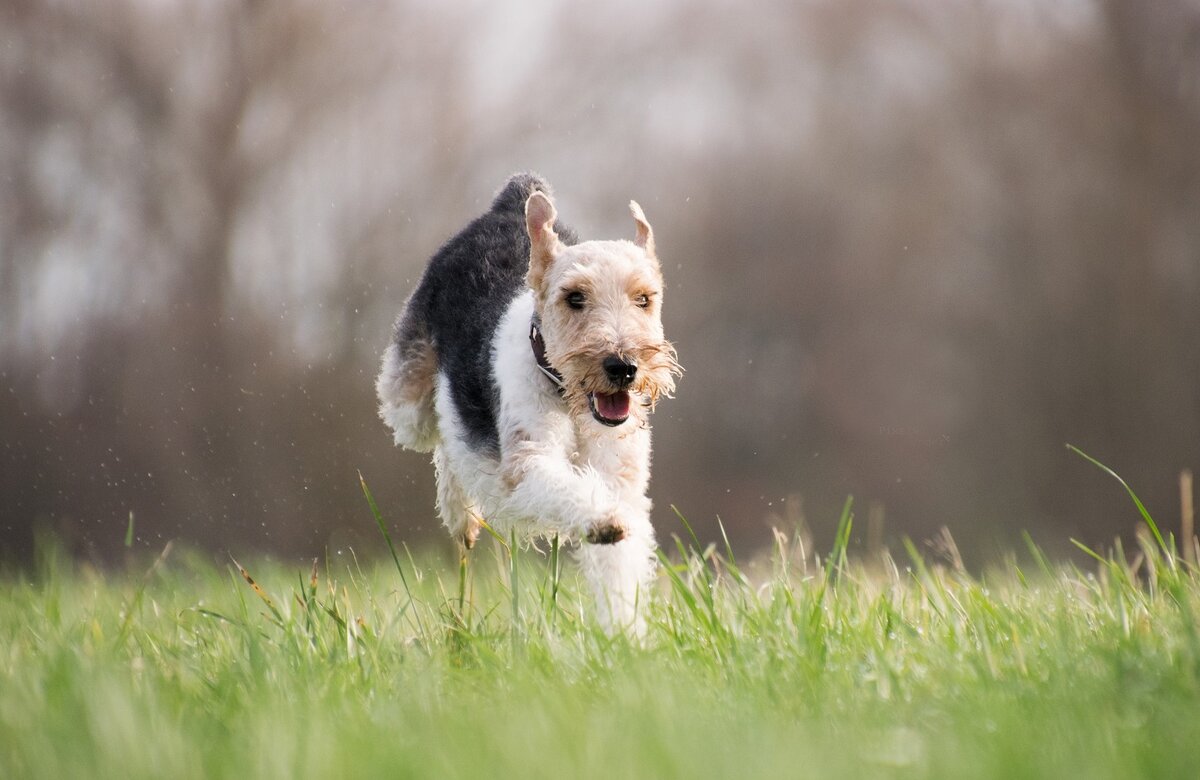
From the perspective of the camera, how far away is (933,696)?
1996 millimetres

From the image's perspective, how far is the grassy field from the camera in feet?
5.41

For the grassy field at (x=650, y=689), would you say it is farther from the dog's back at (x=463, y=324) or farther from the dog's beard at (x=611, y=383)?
the dog's back at (x=463, y=324)

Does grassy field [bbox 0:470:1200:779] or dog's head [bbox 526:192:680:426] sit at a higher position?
dog's head [bbox 526:192:680:426]

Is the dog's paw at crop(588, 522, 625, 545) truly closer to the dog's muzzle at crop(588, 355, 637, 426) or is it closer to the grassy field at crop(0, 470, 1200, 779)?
the grassy field at crop(0, 470, 1200, 779)

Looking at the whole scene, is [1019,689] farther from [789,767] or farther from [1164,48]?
[1164,48]

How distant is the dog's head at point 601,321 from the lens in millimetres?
3316

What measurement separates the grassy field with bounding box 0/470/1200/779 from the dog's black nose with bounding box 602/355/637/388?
0.62 meters

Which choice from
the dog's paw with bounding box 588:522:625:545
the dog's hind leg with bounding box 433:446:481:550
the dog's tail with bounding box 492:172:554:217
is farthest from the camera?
the dog's hind leg with bounding box 433:446:481:550

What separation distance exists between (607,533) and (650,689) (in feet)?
3.53

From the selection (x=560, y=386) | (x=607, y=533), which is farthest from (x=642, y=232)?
(x=607, y=533)

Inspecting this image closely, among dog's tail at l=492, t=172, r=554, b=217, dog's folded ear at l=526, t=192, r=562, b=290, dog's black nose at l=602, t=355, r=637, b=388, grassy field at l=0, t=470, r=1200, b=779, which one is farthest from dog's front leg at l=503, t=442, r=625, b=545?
dog's tail at l=492, t=172, r=554, b=217

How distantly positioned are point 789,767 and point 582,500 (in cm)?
162

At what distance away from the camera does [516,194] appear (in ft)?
15.1

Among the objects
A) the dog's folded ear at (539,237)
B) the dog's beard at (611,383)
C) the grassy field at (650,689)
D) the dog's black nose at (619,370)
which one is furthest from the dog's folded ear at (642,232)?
the grassy field at (650,689)
